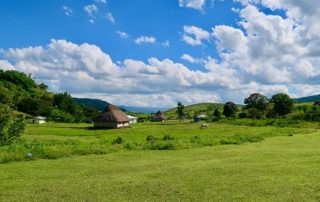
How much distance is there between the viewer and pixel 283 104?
4328 inches

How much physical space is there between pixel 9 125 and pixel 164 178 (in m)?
21.8

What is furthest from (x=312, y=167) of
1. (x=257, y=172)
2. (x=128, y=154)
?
(x=128, y=154)

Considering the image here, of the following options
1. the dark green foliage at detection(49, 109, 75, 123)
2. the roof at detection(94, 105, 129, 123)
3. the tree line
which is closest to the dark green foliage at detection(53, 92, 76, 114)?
the dark green foliage at detection(49, 109, 75, 123)

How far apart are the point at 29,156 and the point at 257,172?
12651 millimetres

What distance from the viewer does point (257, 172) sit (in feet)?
56.3

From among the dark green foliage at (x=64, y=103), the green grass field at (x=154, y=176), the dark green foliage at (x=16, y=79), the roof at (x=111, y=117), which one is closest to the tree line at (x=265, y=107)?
the roof at (x=111, y=117)

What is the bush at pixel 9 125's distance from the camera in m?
32.5

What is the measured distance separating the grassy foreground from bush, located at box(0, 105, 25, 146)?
12328 millimetres

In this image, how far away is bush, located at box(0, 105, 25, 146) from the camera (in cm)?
3247

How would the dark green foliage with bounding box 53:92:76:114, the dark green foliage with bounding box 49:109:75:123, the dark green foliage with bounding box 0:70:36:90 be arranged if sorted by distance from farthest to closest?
the dark green foliage with bounding box 0:70:36:90
the dark green foliage with bounding box 53:92:76:114
the dark green foliage with bounding box 49:109:75:123

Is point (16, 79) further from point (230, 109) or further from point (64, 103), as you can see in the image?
point (230, 109)

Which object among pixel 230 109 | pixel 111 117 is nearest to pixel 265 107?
pixel 230 109

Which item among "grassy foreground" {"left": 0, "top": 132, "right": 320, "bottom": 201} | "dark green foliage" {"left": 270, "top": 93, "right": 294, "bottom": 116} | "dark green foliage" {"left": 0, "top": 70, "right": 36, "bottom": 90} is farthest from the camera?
"dark green foliage" {"left": 0, "top": 70, "right": 36, "bottom": 90}

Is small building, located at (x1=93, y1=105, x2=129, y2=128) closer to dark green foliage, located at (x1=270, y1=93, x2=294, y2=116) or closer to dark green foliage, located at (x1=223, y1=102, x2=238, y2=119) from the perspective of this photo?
dark green foliage, located at (x1=223, y1=102, x2=238, y2=119)
